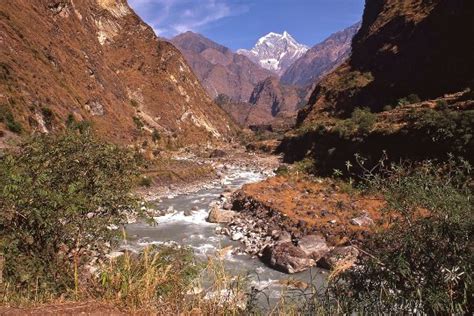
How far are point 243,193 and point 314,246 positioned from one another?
12588 millimetres

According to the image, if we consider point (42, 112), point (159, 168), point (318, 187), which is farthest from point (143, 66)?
point (318, 187)

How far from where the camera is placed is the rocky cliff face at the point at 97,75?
56094mm

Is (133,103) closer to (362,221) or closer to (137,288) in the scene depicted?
(362,221)

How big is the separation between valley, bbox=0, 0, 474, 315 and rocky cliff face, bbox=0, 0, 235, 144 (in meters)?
0.49

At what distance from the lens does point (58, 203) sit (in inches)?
321

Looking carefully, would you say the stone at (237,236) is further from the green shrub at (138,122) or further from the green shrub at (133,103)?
the green shrub at (133,103)

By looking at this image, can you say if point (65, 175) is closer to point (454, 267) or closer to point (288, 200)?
point (454, 267)

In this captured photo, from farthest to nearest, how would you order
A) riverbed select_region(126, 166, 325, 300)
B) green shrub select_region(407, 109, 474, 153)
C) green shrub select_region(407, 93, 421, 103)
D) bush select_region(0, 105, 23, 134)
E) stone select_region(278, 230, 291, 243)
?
green shrub select_region(407, 93, 421, 103) < bush select_region(0, 105, 23, 134) < green shrub select_region(407, 109, 474, 153) < stone select_region(278, 230, 291, 243) < riverbed select_region(126, 166, 325, 300)

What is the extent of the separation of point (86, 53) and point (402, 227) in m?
89.2

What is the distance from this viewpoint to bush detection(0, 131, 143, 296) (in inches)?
293

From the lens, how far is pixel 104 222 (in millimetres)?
9109

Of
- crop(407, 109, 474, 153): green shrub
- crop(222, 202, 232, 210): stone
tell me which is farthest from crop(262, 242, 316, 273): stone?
crop(407, 109, 474, 153): green shrub

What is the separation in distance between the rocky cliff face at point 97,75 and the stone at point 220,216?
38.4 ft

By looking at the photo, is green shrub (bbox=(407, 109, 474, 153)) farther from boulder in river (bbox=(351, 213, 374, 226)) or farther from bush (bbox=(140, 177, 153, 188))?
bush (bbox=(140, 177, 153, 188))
